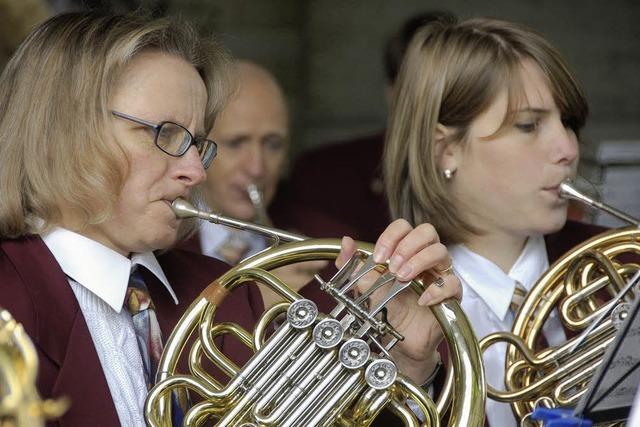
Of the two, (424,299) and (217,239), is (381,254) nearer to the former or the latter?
(424,299)

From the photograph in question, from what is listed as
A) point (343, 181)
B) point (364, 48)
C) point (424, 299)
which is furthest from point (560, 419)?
point (364, 48)

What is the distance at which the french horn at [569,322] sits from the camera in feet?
6.80

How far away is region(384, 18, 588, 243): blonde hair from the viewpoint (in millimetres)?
2416

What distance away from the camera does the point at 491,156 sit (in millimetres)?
2396

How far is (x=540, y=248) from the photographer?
2.49 m

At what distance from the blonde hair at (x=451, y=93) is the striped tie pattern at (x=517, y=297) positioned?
5.6 inches

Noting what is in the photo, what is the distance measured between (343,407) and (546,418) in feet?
1.01

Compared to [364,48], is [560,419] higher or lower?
lower

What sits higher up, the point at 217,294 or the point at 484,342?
the point at 484,342

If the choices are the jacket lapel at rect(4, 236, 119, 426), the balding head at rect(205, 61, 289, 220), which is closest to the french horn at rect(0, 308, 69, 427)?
the jacket lapel at rect(4, 236, 119, 426)

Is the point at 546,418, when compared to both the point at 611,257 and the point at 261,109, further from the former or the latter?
the point at 261,109

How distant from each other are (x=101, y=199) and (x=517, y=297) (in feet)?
2.89

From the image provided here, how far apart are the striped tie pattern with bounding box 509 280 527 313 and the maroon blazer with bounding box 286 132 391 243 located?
3.92ft

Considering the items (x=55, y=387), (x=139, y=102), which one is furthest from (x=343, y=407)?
(x=139, y=102)
